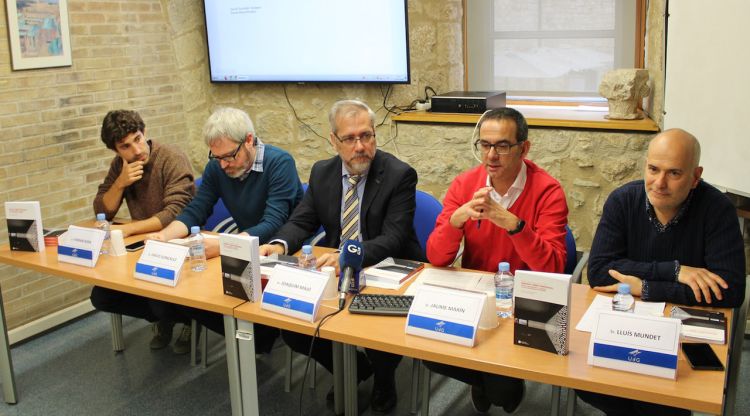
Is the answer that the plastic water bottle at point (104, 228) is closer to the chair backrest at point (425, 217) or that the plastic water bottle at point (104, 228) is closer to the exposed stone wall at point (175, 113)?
the exposed stone wall at point (175, 113)

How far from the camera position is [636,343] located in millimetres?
1776

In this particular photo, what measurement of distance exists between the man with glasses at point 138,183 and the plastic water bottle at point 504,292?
5.80 ft

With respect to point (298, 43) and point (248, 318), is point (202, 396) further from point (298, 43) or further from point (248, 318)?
point (298, 43)

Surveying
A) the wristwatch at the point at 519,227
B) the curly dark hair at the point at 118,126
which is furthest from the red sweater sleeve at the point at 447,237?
the curly dark hair at the point at 118,126

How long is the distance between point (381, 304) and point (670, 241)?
3.17 feet

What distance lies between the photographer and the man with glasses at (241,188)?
10.2 feet

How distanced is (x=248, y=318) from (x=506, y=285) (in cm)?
84

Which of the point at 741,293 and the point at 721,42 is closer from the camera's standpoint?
the point at 741,293

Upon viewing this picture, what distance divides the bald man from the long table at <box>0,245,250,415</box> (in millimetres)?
1185

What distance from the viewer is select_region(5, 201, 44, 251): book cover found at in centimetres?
303

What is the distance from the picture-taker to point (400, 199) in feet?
9.49

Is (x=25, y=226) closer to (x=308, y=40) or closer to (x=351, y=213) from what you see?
(x=351, y=213)

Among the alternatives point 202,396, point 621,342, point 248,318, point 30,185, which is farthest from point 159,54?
point 621,342

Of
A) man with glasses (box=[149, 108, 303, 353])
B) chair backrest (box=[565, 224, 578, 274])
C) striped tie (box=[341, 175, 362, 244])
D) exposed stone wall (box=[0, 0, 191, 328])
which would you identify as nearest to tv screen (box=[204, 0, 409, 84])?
exposed stone wall (box=[0, 0, 191, 328])
